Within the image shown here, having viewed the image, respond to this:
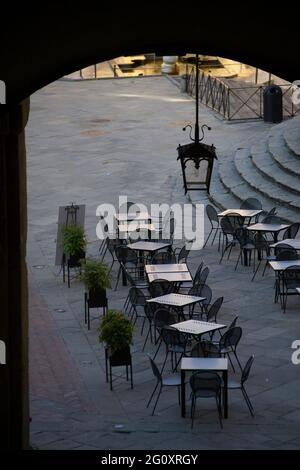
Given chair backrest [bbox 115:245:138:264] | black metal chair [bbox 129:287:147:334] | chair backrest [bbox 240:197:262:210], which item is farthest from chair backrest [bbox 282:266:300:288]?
chair backrest [bbox 240:197:262:210]

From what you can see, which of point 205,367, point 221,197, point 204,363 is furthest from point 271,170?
point 205,367

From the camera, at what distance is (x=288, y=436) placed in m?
14.5

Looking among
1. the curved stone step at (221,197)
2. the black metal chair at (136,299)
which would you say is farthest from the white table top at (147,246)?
the curved stone step at (221,197)

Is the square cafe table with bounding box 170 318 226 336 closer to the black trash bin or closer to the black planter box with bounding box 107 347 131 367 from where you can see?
the black planter box with bounding box 107 347 131 367

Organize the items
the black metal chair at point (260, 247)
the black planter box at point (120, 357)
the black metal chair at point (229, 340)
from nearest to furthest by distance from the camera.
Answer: the black planter box at point (120, 357), the black metal chair at point (229, 340), the black metal chair at point (260, 247)

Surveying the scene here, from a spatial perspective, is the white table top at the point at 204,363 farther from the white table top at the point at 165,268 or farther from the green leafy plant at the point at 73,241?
the green leafy plant at the point at 73,241

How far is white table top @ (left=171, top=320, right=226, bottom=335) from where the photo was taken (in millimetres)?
16781

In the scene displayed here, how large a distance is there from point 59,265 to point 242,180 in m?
5.92

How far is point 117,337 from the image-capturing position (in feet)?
52.6

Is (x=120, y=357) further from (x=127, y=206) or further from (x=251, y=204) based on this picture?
(x=127, y=206)

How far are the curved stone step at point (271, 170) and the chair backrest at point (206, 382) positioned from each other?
9.90m

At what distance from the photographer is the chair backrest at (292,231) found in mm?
21719

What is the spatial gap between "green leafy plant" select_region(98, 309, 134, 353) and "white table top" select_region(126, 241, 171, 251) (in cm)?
478
